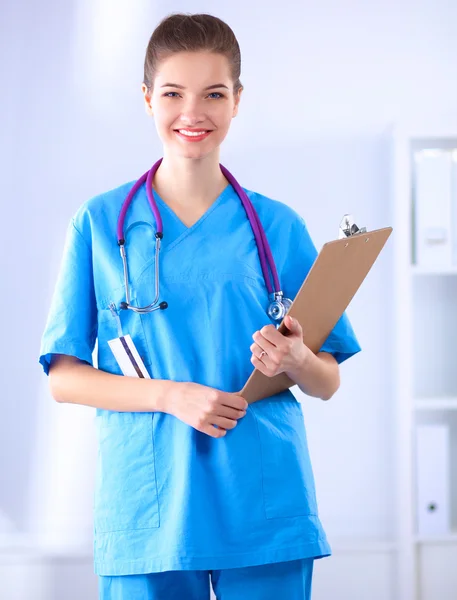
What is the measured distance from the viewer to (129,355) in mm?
1197

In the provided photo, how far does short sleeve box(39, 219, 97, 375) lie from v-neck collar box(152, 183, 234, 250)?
137mm

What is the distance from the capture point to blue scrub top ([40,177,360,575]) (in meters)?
1.16

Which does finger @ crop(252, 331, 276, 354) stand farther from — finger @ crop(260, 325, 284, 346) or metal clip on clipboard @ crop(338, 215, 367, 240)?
metal clip on clipboard @ crop(338, 215, 367, 240)

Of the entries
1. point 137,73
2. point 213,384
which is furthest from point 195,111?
point 137,73

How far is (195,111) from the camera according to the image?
1.21 metres

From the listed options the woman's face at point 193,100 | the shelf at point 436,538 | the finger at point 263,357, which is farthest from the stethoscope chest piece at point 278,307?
the shelf at point 436,538

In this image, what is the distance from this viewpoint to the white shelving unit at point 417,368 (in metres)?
2.12

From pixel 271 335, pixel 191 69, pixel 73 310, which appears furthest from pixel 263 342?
pixel 191 69

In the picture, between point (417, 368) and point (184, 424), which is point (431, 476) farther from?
point (184, 424)

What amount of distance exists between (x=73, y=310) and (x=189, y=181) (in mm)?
282

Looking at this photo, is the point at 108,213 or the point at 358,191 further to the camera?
the point at 358,191

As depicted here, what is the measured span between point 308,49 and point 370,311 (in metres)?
0.77

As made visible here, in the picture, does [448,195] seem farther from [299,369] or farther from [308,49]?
[299,369]

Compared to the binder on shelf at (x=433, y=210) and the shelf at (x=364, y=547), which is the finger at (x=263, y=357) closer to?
the binder on shelf at (x=433, y=210)
